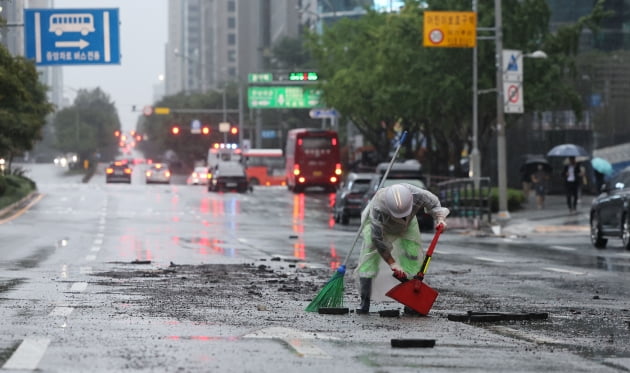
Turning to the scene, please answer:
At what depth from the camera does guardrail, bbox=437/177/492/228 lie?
3875 cm

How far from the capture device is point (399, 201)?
1270cm

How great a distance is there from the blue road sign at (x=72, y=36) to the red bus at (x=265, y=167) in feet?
173

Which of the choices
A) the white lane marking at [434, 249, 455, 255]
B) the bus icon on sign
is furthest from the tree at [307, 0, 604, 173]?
the white lane marking at [434, 249, 455, 255]

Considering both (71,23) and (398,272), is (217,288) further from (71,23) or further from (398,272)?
(71,23)

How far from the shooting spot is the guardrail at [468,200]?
3875 cm

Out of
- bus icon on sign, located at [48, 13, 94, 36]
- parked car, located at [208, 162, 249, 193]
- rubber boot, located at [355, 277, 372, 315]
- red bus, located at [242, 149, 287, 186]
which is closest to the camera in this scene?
rubber boot, located at [355, 277, 372, 315]

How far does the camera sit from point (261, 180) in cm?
9556

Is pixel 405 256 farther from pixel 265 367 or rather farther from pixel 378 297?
pixel 265 367

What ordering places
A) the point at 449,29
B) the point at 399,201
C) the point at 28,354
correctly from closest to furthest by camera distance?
1. the point at 28,354
2. the point at 399,201
3. the point at 449,29

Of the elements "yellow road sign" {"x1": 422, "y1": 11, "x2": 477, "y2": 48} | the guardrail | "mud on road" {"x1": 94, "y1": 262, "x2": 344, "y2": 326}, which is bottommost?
the guardrail

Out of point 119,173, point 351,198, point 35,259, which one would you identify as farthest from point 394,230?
point 119,173

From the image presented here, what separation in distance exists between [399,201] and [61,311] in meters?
3.25

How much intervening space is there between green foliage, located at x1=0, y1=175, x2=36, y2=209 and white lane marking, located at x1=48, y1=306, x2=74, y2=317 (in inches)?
1312

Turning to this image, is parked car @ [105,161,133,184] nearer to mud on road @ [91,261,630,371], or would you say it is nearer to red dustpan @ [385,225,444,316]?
mud on road @ [91,261,630,371]
